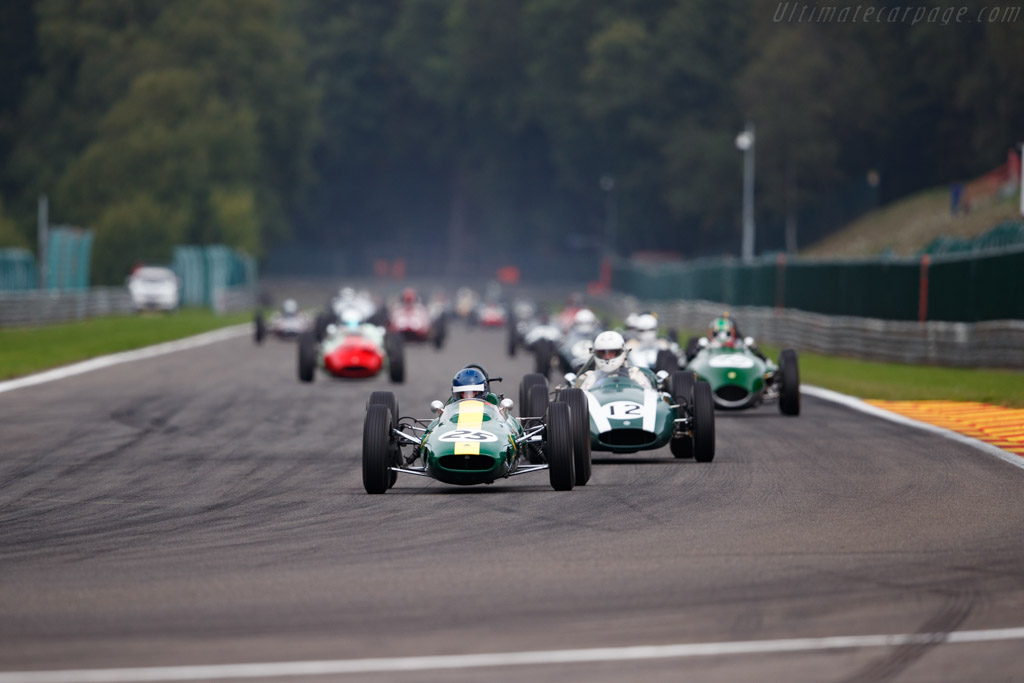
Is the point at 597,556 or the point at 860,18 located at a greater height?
the point at 860,18

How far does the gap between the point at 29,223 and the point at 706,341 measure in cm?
7282

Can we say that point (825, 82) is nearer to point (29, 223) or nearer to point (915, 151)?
point (915, 151)

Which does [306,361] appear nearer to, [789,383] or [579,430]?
[789,383]

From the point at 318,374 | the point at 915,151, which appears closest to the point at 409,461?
the point at 318,374

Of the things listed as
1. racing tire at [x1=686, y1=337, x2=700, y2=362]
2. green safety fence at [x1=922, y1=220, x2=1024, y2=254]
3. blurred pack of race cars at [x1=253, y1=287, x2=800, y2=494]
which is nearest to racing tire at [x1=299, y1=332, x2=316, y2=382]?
blurred pack of race cars at [x1=253, y1=287, x2=800, y2=494]

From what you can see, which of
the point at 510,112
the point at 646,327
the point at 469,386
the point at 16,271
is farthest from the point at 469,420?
the point at 510,112

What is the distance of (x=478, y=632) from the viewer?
8.09m

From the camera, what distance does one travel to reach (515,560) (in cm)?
1009

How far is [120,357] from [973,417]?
20050mm

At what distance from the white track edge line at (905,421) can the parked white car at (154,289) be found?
3998cm

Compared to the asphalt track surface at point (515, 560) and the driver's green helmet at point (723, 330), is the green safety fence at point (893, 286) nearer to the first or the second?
the driver's green helmet at point (723, 330)

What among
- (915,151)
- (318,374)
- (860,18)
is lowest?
(318,374)

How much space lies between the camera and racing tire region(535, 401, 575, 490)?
1301 cm

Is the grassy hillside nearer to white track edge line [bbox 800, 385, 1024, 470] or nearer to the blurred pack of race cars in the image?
white track edge line [bbox 800, 385, 1024, 470]
